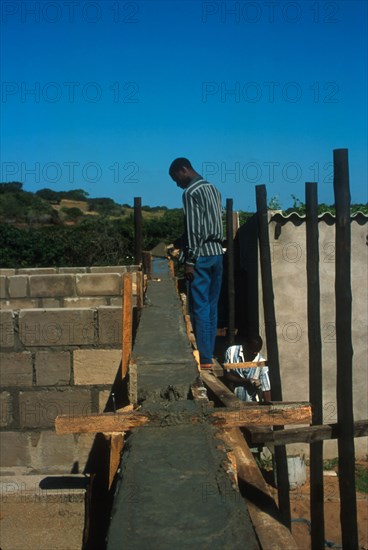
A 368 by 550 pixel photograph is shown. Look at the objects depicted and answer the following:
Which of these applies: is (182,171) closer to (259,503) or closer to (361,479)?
(259,503)

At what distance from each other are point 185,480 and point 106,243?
19.7 metres

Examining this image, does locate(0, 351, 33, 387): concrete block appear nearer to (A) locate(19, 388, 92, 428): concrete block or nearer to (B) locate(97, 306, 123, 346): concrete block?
(A) locate(19, 388, 92, 428): concrete block

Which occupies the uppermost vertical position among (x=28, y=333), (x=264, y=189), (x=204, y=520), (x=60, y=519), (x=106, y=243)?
(x=106, y=243)

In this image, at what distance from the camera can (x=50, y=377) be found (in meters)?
4.91

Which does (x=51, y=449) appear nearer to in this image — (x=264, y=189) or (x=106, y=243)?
(x=264, y=189)

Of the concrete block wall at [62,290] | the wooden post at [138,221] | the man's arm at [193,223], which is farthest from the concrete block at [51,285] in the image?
the wooden post at [138,221]

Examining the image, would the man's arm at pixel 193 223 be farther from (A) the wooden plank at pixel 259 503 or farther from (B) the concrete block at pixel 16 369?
(A) the wooden plank at pixel 259 503

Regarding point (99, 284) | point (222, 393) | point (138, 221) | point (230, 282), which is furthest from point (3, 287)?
point (222, 393)

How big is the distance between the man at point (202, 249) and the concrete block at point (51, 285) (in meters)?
2.76

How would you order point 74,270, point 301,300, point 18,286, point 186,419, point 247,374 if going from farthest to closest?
1. point 74,270
2. point 301,300
3. point 18,286
4. point 247,374
5. point 186,419

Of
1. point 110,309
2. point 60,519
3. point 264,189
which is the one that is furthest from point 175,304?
point 60,519

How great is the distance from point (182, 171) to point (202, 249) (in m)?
0.74

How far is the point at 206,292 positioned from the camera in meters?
5.61

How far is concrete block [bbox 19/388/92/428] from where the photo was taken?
4867 millimetres
